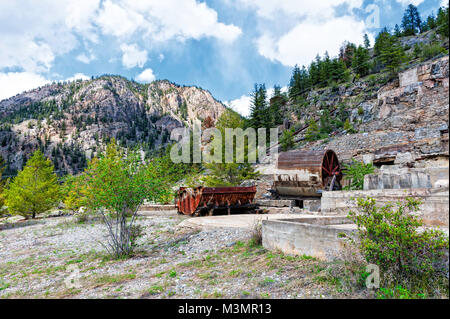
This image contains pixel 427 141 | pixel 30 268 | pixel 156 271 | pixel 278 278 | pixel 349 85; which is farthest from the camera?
pixel 349 85

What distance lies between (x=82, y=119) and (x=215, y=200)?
502 ft

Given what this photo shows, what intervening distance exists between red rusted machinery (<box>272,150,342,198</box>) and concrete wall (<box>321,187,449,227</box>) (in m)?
6.45

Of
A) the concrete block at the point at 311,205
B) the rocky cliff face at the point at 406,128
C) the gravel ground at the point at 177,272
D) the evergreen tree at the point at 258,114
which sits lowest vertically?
the gravel ground at the point at 177,272

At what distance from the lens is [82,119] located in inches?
5753

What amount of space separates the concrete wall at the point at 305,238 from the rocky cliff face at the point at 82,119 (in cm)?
11454

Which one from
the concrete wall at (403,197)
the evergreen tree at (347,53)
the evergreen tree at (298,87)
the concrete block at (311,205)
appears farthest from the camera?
the evergreen tree at (347,53)

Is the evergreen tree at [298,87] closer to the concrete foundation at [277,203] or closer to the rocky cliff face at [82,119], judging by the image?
the concrete foundation at [277,203]

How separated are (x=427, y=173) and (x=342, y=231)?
1.92 meters

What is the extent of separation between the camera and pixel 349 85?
4462cm

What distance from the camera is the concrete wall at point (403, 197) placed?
423 cm

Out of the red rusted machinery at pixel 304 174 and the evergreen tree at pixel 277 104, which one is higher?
the evergreen tree at pixel 277 104

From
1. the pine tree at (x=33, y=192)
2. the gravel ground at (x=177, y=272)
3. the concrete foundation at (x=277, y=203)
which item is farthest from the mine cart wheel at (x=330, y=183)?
the pine tree at (x=33, y=192)
